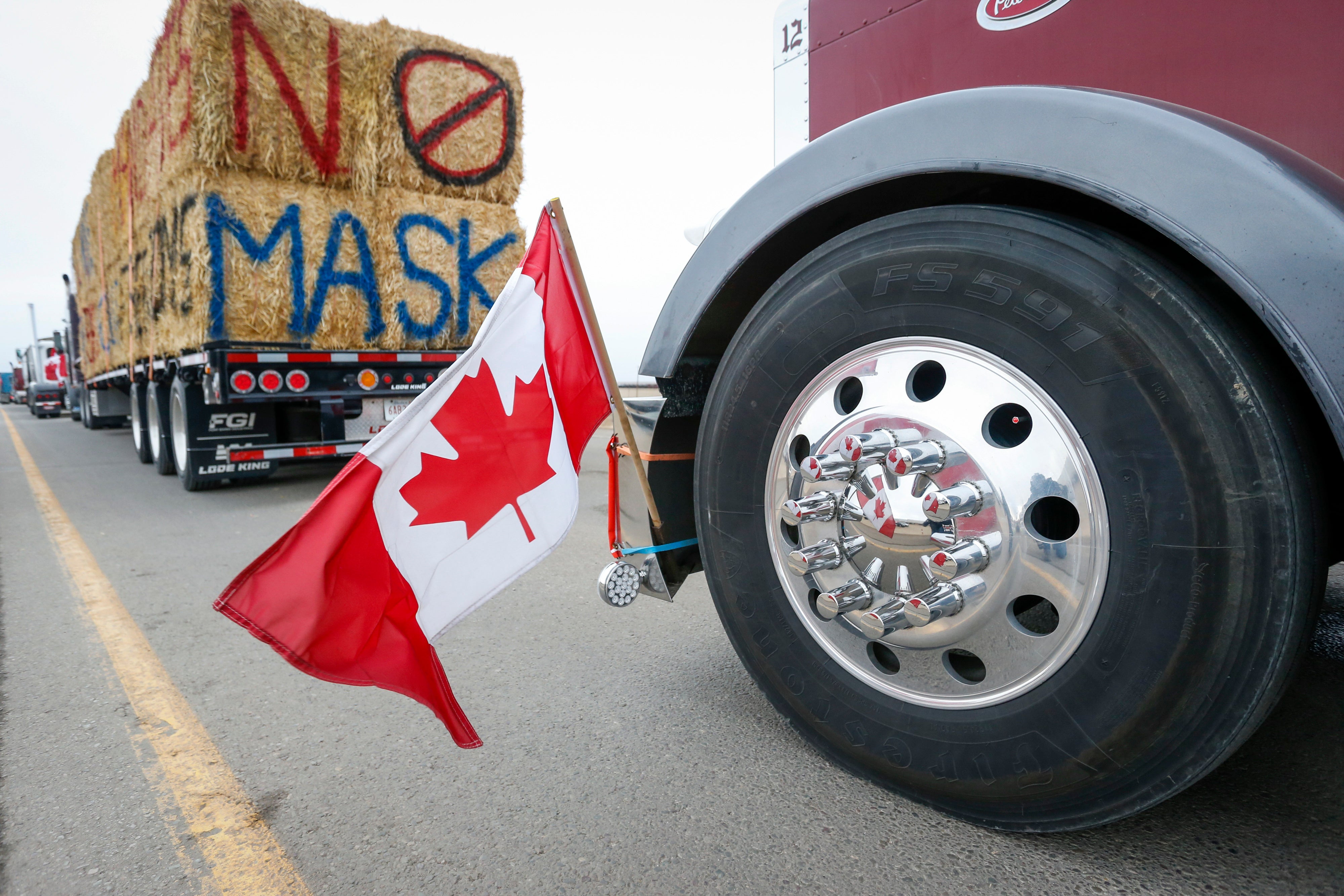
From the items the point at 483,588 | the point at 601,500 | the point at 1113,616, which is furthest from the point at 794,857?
the point at 601,500

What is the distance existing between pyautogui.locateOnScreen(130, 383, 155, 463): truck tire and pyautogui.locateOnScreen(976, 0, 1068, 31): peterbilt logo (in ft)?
32.6

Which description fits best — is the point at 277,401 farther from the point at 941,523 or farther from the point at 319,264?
the point at 941,523

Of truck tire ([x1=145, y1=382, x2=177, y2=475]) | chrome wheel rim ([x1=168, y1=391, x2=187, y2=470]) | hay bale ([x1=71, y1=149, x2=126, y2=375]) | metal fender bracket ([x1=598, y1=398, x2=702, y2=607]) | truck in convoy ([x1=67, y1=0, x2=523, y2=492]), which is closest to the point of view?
metal fender bracket ([x1=598, y1=398, x2=702, y2=607])

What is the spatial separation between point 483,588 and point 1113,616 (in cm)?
144

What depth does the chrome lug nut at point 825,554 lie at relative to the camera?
5.46ft

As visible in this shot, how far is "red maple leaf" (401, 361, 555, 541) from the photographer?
1965mm

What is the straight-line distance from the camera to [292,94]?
21.6 ft

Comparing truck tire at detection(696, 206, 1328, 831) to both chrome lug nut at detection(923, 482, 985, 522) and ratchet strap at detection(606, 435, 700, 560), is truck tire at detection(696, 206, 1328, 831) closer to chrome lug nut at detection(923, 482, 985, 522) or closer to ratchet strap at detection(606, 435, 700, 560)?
chrome lug nut at detection(923, 482, 985, 522)

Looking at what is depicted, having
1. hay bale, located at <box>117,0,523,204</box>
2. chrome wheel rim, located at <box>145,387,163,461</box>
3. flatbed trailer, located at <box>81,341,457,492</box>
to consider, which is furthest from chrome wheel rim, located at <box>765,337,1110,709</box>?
chrome wheel rim, located at <box>145,387,163,461</box>

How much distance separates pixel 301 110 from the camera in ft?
21.8

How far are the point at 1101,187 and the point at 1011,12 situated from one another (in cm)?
96

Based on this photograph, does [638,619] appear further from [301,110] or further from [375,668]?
[301,110]

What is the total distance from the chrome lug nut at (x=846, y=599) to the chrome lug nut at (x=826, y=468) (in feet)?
0.76

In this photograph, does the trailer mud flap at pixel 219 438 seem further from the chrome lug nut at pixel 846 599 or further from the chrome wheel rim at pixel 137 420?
the chrome lug nut at pixel 846 599
